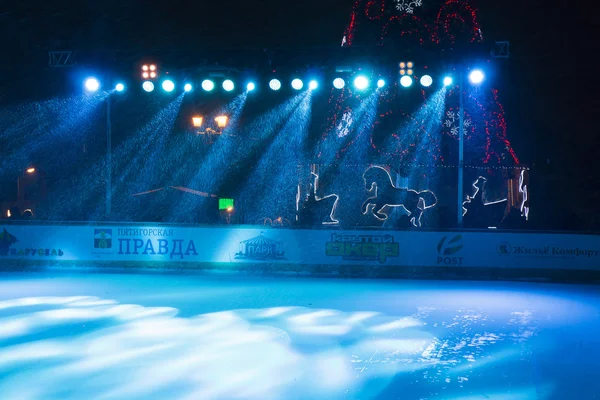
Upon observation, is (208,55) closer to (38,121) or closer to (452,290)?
(452,290)

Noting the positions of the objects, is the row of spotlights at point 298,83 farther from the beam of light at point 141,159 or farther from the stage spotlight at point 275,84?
the beam of light at point 141,159

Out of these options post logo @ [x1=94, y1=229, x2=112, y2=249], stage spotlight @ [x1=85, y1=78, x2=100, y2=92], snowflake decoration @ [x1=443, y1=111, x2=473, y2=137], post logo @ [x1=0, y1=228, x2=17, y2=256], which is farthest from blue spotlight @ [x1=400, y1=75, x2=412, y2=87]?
post logo @ [x1=0, y1=228, x2=17, y2=256]

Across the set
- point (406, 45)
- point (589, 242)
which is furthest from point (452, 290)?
point (406, 45)

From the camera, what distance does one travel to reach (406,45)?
39.4ft

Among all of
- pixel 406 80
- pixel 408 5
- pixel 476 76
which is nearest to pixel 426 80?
pixel 406 80

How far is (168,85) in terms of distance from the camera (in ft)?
42.7

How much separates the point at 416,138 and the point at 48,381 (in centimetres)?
1876

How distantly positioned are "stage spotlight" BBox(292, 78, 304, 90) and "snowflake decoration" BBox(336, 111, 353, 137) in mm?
10062

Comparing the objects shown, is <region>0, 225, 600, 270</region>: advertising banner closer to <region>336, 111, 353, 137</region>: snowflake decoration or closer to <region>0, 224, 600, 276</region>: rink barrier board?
<region>0, 224, 600, 276</region>: rink barrier board

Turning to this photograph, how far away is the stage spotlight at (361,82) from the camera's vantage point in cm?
1228

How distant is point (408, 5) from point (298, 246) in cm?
1004

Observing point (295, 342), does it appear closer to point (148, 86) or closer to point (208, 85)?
point (208, 85)

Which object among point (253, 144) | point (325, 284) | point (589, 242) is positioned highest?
point (253, 144)

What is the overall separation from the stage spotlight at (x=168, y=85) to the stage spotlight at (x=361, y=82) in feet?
13.1
